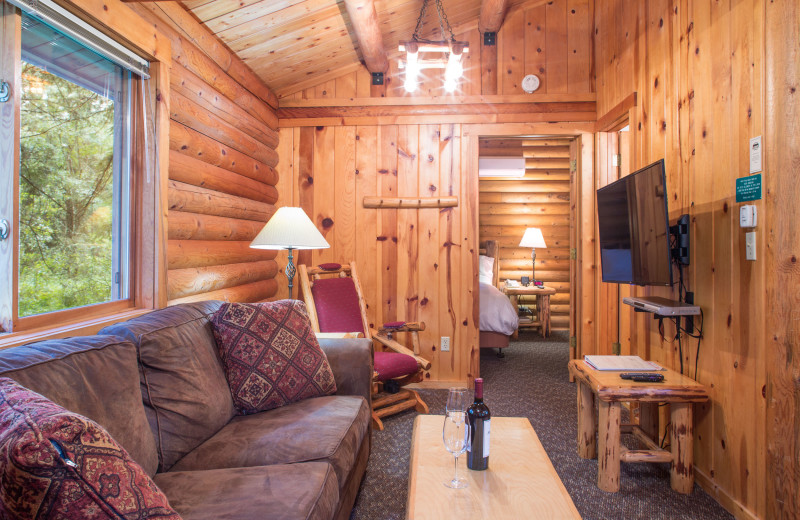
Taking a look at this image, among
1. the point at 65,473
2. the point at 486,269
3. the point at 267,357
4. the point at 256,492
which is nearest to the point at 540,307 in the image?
the point at 486,269

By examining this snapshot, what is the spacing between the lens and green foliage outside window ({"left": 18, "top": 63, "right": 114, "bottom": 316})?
1542 mm

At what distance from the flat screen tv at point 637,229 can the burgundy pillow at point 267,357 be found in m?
1.65

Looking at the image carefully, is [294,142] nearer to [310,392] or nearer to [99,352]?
[310,392]

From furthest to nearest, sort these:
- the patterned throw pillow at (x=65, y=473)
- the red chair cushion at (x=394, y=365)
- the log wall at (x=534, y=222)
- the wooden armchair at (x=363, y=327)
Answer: the log wall at (x=534, y=222)
the wooden armchair at (x=363, y=327)
the red chair cushion at (x=394, y=365)
the patterned throw pillow at (x=65, y=473)

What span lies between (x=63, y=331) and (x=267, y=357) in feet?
2.32

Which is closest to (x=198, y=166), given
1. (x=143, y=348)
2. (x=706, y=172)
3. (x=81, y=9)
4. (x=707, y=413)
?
(x=81, y=9)

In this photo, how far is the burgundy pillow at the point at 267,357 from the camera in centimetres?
179

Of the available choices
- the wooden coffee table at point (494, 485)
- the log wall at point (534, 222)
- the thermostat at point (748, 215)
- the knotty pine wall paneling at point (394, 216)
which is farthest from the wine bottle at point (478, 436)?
the log wall at point (534, 222)

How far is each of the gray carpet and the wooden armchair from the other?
0.39 ft

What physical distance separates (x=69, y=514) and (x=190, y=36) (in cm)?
243

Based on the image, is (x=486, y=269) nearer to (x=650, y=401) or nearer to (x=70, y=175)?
(x=650, y=401)

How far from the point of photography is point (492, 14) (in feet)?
A: 10.7

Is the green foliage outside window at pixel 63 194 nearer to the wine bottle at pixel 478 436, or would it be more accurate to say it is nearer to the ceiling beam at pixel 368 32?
the ceiling beam at pixel 368 32

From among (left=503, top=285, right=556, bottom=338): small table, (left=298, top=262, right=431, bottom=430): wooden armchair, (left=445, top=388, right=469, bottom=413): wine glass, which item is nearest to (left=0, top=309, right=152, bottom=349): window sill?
(left=298, top=262, right=431, bottom=430): wooden armchair
